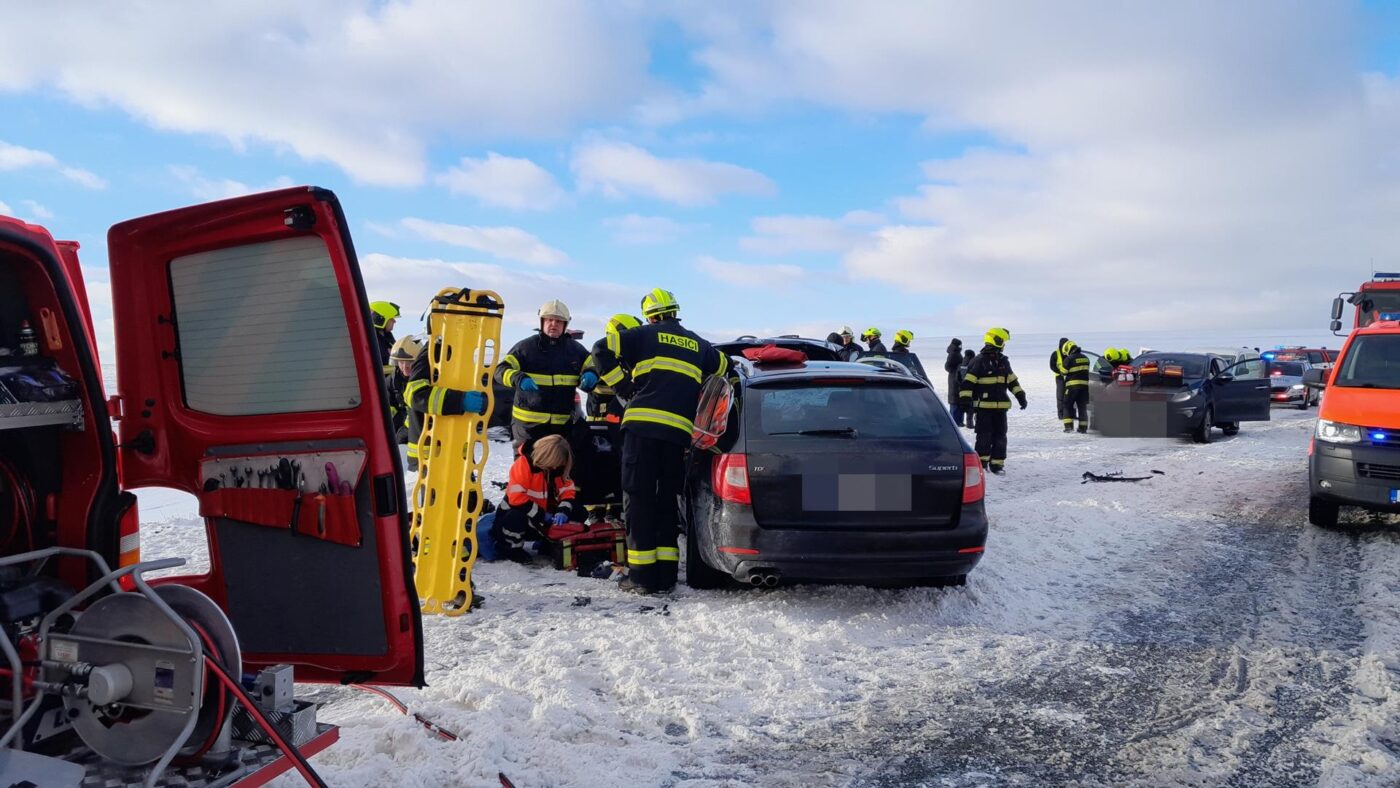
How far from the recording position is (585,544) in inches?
244

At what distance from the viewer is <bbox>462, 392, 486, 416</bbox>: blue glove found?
491cm

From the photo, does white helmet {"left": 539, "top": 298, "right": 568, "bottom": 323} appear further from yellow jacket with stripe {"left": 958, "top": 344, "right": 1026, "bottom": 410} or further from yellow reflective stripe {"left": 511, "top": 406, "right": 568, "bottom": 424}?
yellow jacket with stripe {"left": 958, "top": 344, "right": 1026, "bottom": 410}

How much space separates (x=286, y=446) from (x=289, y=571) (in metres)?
0.40

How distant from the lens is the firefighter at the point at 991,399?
1108 centimetres

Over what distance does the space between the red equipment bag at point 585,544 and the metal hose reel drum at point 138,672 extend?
3.72 meters

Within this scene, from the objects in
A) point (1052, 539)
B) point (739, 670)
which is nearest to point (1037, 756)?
point (739, 670)

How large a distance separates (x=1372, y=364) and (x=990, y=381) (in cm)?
433

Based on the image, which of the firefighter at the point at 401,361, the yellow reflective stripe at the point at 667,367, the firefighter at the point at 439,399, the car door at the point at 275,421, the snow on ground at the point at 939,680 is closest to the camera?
the car door at the point at 275,421

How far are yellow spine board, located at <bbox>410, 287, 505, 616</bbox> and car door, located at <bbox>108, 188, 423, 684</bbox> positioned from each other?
1.98m

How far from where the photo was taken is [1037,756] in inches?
131

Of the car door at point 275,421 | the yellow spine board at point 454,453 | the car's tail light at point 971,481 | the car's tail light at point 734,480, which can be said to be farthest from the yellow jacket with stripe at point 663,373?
the car door at point 275,421

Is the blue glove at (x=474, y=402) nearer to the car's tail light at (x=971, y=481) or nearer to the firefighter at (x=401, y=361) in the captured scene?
the firefighter at (x=401, y=361)

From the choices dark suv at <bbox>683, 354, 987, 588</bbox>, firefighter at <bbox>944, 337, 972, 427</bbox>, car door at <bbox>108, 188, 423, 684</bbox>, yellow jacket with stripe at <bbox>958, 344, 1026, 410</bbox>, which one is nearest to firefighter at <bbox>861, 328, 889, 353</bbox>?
firefighter at <bbox>944, 337, 972, 427</bbox>

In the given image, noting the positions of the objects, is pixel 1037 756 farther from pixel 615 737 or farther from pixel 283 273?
pixel 283 273
